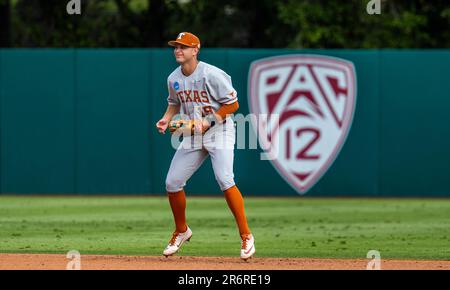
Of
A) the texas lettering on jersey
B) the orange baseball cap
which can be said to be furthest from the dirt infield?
the orange baseball cap

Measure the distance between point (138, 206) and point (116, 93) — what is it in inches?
109

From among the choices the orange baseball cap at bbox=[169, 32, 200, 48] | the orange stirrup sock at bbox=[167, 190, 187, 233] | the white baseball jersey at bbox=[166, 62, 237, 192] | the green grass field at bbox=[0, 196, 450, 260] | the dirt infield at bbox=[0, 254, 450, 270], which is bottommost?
the green grass field at bbox=[0, 196, 450, 260]

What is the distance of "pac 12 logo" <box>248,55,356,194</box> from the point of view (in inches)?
772

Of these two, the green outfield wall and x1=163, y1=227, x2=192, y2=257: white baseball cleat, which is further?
the green outfield wall

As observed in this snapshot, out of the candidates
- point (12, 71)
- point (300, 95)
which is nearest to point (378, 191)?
point (300, 95)

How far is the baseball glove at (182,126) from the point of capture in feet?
33.5

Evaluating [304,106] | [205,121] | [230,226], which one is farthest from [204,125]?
[304,106]

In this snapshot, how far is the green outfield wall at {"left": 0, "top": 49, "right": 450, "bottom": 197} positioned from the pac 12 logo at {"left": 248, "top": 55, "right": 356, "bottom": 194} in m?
0.19

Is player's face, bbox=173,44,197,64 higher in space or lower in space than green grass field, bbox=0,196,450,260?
higher

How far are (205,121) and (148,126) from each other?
32.6 feet

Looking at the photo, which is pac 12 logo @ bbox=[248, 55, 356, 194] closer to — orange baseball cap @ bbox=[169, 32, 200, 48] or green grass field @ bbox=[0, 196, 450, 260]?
green grass field @ bbox=[0, 196, 450, 260]

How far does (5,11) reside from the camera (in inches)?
1032

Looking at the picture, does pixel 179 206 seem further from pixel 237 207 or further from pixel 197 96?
pixel 197 96

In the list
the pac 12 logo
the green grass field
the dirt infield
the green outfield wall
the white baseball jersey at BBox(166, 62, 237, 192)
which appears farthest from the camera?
the green outfield wall
